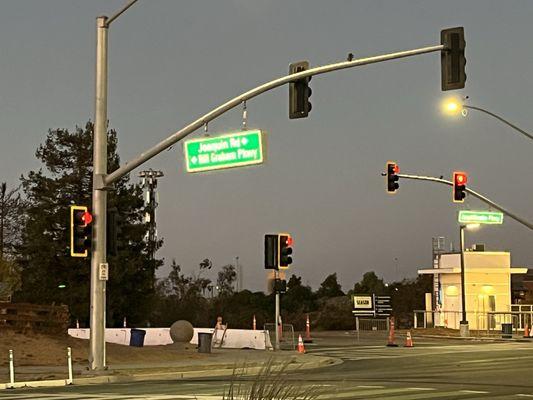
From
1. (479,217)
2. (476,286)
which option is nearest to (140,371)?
(479,217)

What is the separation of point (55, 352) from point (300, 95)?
1403 cm

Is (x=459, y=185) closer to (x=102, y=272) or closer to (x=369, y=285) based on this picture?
(x=102, y=272)

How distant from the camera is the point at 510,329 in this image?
52.1 m

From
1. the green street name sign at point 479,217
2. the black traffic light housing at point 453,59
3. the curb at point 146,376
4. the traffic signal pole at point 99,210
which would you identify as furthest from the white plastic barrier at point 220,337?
the black traffic light housing at point 453,59

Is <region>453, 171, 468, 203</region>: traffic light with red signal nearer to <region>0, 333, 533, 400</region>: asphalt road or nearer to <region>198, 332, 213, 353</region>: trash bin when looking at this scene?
<region>0, 333, 533, 400</region>: asphalt road

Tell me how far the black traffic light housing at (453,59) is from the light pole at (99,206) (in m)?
8.48

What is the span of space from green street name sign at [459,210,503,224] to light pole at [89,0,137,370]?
108ft

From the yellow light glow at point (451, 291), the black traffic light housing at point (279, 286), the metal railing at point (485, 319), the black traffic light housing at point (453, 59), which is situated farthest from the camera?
the yellow light glow at point (451, 291)

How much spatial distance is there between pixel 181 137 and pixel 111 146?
42.7 metres

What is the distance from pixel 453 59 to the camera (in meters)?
18.3

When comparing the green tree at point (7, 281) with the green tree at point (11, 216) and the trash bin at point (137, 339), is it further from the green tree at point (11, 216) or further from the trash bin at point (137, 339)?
the green tree at point (11, 216)

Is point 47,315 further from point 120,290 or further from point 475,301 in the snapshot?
point 475,301

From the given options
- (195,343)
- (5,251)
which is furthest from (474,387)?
(5,251)

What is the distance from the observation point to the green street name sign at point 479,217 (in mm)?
53062
